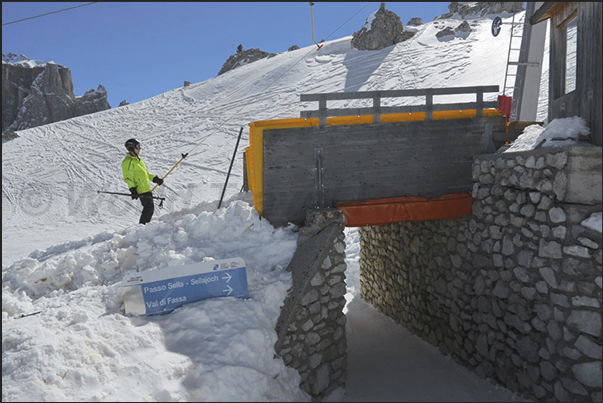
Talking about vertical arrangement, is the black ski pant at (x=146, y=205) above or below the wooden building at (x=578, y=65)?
below

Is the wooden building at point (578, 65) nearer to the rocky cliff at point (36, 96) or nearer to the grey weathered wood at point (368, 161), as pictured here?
the grey weathered wood at point (368, 161)

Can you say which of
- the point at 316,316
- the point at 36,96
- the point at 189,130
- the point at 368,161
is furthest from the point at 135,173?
the point at 36,96

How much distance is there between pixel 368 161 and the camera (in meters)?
7.54

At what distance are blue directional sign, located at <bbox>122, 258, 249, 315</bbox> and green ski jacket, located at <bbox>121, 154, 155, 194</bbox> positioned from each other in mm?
3394

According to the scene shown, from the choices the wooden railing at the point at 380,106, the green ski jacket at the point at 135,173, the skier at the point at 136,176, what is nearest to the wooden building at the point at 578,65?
the wooden railing at the point at 380,106

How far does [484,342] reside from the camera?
23.2 ft

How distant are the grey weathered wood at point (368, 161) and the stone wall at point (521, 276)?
772mm

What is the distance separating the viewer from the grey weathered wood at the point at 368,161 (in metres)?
7.16

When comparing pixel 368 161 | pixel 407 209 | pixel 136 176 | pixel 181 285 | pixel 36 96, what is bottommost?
pixel 181 285

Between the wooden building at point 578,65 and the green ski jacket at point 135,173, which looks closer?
the wooden building at point 578,65

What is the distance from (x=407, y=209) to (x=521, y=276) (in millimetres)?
2152

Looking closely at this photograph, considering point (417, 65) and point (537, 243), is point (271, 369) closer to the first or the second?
point (537, 243)

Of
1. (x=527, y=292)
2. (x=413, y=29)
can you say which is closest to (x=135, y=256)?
(x=527, y=292)

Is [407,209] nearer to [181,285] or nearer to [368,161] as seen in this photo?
[368,161]
